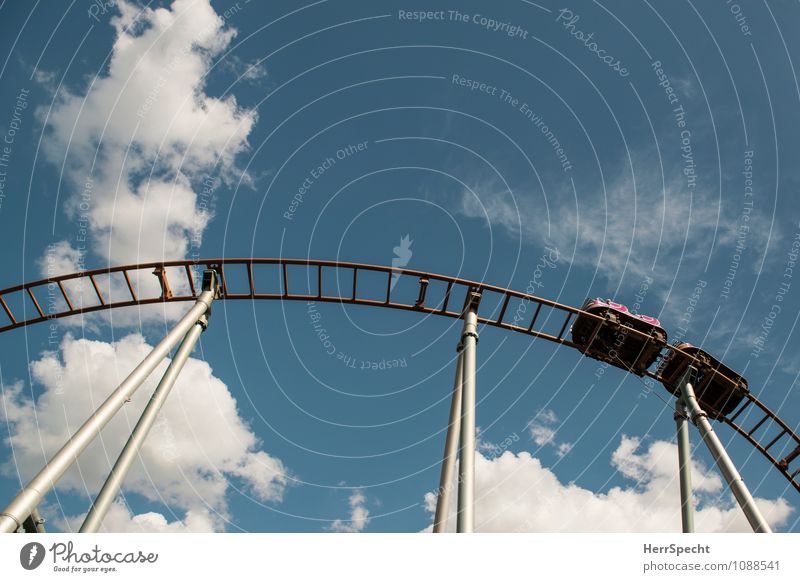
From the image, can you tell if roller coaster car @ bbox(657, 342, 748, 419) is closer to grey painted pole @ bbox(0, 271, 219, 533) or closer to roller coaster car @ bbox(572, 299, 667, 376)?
roller coaster car @ bbox(572, 299, 667, 376)

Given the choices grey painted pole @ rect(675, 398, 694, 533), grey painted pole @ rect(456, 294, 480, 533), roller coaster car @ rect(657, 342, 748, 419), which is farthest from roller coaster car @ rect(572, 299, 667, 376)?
grey painted pole @ rect(456, 294, 480, 533)

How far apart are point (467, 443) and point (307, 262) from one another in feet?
23.7

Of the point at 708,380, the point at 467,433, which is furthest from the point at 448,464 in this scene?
the point at 708,380

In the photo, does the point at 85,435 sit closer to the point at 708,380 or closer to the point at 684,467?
the point at 684,467

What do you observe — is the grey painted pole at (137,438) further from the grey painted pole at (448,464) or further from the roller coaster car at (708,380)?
the roller coaster car at (708,380)

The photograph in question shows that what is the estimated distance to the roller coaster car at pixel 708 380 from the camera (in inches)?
607

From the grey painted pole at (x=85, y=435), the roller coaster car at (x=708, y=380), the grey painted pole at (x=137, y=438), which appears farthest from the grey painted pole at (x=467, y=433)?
the roller coaster car at (x=708, y=380)

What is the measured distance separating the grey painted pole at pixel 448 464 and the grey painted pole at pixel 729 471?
6273mm

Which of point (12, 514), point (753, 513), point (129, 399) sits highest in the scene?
point (129, 399)

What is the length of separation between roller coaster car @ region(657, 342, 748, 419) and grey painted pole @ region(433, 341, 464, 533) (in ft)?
26.7

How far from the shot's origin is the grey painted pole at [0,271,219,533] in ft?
22.1
